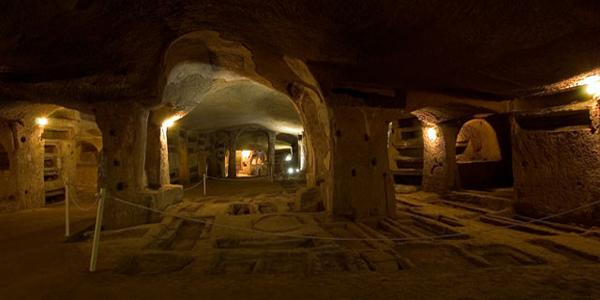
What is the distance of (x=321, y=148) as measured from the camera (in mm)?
8367

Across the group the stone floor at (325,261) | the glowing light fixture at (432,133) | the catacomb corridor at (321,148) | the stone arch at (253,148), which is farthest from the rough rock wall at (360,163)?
the stone arch at (253,148)

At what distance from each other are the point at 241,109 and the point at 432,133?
26.0 feet

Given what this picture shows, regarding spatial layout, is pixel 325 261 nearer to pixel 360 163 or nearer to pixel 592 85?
pixel 360 163

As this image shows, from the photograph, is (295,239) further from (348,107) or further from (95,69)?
(95,69)

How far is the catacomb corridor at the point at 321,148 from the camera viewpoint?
3314mm

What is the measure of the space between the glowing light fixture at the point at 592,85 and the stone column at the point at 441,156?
12.9 ft

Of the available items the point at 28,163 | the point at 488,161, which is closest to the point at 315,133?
the point at 488,161

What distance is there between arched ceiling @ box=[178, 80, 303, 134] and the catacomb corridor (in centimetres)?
79

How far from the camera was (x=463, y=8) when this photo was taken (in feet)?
11.4

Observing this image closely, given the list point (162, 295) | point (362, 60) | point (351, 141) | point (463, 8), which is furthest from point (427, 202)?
point (162, 295)

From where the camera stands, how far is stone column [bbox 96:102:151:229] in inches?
227

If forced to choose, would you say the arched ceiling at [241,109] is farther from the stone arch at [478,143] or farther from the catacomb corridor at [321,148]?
the stone arch at [478,143]

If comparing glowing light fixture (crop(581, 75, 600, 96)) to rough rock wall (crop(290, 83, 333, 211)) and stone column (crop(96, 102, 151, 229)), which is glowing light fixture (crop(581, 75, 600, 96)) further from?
stone column (crop(96, 102, 151, 229))

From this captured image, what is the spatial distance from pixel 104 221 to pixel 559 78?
9464 mm
